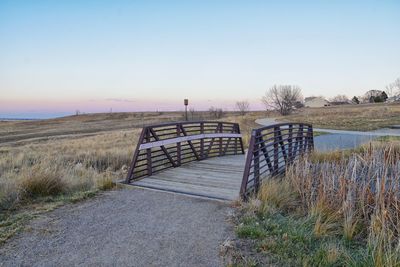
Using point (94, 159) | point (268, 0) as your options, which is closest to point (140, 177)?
point (94, 159)

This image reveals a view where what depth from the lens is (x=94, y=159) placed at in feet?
38.7

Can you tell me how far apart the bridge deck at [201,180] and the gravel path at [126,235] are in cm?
63

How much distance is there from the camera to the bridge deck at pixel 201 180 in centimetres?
589

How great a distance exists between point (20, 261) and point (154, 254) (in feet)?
4.54

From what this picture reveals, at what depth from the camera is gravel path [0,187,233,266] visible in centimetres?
323

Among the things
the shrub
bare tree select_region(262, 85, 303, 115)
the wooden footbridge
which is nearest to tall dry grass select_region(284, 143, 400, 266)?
the wooden footbridge

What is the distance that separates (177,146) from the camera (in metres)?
8.14

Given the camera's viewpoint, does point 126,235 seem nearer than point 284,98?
Yes

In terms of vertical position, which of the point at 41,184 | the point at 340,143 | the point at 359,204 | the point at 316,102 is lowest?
the point at 340,143

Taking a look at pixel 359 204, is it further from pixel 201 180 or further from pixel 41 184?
pixel 41 184

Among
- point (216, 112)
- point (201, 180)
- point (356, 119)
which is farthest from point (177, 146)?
point (216, 112)

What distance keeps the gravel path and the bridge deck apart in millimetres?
625

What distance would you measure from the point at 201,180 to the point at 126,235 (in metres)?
3.12

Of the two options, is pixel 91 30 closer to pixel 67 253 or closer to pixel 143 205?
pixel 143 205
